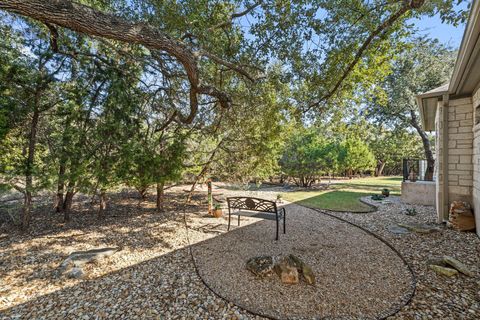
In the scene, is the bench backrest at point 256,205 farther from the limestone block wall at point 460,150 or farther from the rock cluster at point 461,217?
the limestone block wall at point 460,150

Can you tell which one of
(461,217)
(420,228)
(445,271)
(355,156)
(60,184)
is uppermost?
(355,156)

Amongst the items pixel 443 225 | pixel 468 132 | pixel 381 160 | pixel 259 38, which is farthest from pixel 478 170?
pixel 381 160

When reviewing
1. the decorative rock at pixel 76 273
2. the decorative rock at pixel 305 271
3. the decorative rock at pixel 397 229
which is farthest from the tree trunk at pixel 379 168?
the decorative rock at pixel 76 273

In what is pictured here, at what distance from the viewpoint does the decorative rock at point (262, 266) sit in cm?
316

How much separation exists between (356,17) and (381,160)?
109 feet

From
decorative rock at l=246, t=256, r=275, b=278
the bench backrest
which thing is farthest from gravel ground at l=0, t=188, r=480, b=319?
the bench backrest

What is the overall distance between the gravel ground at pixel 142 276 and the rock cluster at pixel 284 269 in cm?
79

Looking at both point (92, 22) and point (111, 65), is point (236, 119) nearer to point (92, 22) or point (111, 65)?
point (111, 65)

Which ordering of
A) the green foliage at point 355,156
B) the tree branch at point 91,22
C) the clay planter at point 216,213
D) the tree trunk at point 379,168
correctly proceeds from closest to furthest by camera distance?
the tree branch at point 91,22 < the clay planter at point 216,213 < the green foliage at point 355,156 < the tree trunk at point 379,168

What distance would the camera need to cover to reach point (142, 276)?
10.6 feet

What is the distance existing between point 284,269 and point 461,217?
490cm

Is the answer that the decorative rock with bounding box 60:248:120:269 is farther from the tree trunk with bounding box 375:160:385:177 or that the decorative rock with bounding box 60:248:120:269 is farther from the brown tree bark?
the tree trunk with bounding box 375:160:385:177

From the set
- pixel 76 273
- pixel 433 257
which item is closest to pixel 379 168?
pixel 433 257

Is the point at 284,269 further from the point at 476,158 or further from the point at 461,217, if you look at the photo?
the point at 476,158
